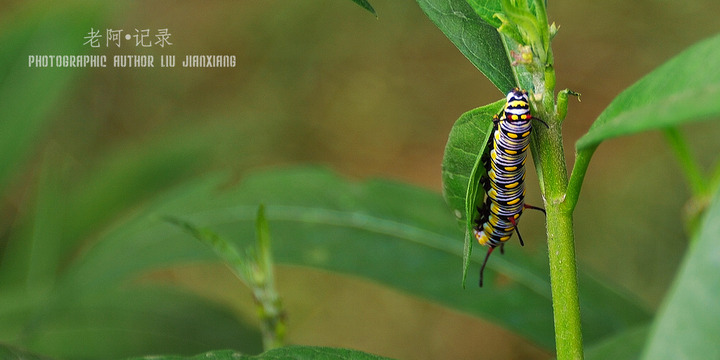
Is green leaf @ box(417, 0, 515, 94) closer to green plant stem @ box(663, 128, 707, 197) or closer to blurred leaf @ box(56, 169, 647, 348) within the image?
green plant stem @ box(663, 128, 707, 197)

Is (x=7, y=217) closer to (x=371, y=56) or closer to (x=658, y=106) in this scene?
(x=371, y=56)

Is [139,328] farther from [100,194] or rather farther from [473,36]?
[473,36]

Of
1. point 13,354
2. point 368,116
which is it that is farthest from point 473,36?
point 368,116

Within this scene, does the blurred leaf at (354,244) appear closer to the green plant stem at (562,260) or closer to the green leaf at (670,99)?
the green plant stem at (562,260)

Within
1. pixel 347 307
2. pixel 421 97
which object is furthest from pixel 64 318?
pixel 421 97

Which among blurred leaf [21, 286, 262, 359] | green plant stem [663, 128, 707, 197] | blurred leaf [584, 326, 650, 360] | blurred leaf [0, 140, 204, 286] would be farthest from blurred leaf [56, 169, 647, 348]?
blurred leaf [0, 140, 204, 286]
